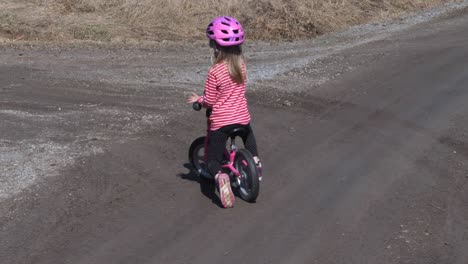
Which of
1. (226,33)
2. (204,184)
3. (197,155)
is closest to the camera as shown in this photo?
(226,33)

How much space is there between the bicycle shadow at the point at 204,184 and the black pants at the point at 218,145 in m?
0.30

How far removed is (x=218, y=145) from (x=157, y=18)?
14.1 metres

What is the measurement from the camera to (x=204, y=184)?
829 cm

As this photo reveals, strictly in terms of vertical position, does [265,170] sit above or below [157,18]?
above

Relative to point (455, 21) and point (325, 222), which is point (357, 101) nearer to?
point (325, 222)

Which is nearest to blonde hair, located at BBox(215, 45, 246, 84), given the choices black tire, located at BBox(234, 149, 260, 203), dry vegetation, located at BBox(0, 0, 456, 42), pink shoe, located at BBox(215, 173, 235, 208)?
black tire, located at BBox(234, 149, 260, 203)

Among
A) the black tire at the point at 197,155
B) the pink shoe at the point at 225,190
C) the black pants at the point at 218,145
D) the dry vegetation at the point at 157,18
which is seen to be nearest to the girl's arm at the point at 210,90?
the black pants at the point at 218,145

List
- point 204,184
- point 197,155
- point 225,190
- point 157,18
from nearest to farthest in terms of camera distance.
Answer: point 225,190 → point 204,184 → point 197,155 → point 157,18

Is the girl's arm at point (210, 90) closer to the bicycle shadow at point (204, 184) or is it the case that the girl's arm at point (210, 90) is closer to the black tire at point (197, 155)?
the black tire at point (197, 155)

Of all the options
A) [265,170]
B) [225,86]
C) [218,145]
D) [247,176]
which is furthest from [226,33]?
[265,170]

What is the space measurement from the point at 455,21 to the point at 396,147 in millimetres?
13708

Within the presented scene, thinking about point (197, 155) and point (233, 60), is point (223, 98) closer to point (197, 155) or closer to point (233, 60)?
point (233, 60)

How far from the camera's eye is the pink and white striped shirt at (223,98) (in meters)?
7.46

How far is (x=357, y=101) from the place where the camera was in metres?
12.1
